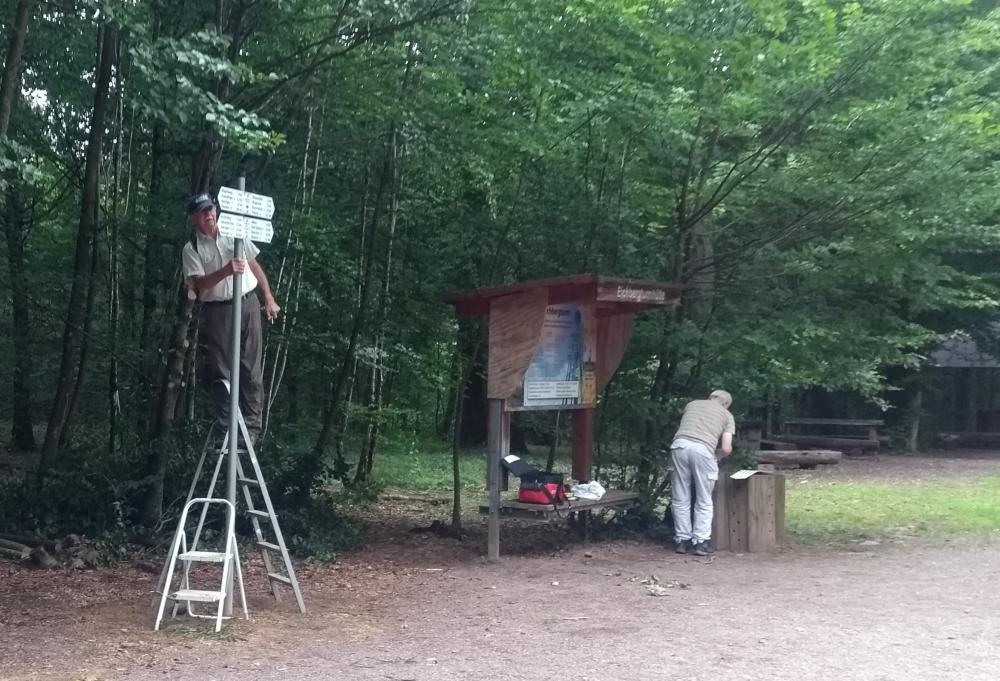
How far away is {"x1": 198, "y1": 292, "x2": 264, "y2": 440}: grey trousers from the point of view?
746cm

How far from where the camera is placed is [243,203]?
6918 millimetres

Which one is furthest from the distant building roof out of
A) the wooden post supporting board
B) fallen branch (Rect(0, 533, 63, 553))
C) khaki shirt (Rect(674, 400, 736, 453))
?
fallen branch (Rect(0, 533, 63, 553))

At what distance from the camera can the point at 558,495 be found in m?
9.71

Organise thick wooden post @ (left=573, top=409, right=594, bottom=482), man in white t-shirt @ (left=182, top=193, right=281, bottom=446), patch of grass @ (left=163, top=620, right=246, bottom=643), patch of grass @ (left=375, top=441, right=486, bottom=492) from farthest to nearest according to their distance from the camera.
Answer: patch of grass @ (left=375, top=441, right=486, bottom=492) < thick wooden post @ (left=573, top=409, right=594, bottom=482) < man in white t-shirt @ (left=182, top=193, right=281, bottom=446) < patch of grass @ (left=163, top=620, right=246, bottom=643)

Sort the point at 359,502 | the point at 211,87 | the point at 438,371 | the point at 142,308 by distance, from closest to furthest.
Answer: the point at 211,87
the point at 142,308
the point at 359,502
the point at 438,371

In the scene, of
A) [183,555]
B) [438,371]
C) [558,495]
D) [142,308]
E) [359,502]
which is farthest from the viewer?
[438,371]

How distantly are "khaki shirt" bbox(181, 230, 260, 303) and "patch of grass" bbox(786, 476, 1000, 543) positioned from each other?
22.1 feet

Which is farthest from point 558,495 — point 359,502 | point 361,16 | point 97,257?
point 97,257

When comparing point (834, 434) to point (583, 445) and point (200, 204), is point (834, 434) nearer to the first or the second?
point (583, 445)

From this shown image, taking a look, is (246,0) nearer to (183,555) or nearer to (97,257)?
(97,257)

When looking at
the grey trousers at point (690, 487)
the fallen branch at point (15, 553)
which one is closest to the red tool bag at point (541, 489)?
the grey trousers at point (690, 487)

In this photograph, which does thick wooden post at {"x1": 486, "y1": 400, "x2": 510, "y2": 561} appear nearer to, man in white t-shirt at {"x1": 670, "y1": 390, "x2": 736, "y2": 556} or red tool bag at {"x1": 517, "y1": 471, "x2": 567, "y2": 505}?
red tool bag at {"x1": 517, "y1": 471, "x2": 567, "y2": 505}

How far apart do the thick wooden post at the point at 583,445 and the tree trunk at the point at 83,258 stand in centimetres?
486

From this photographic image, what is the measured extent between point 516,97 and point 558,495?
3.84 meters
